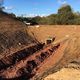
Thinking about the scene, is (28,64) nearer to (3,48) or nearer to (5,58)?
(5,58)

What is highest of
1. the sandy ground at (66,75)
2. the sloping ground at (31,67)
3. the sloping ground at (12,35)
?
the sloping ground at (12,35)

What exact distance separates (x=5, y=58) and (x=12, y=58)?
113 centimetres

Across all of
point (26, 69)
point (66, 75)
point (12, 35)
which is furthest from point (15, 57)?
point (66, 75)

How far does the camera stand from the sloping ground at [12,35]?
29.5 m

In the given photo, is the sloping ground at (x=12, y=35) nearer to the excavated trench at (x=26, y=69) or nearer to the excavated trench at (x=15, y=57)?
the excavated trench at (x=15, y=57)

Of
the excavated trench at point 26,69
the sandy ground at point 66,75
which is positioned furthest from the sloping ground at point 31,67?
the sandy ground at point 66,75


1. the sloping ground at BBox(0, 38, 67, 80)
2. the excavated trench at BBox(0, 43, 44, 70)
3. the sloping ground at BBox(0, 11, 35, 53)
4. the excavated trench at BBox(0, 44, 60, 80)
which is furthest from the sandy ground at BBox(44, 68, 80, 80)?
the sloping ground at BBox(0, 11, 35, 53)

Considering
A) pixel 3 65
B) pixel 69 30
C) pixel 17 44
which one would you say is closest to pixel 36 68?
pixel 3 65

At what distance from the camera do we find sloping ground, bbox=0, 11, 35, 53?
29.5 m

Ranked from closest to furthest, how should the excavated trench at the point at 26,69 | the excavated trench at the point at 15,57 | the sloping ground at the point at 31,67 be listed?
the excavated trench at the point at 26,69, the sloping ground at the point at 31,67, the excavated trench at the point at 15,57

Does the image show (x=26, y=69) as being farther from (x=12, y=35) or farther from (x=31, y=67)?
(x=12, y=35)

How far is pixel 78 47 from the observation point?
26.8m

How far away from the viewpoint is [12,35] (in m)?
33.4

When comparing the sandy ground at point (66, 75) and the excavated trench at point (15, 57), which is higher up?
the sandy ground at point (66, 75)
